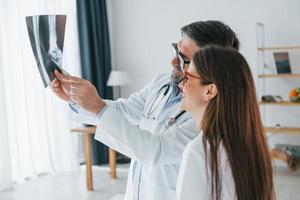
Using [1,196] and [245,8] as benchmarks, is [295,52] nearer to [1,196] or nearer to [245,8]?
[245,8]

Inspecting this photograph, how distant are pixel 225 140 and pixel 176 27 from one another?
4445 mm

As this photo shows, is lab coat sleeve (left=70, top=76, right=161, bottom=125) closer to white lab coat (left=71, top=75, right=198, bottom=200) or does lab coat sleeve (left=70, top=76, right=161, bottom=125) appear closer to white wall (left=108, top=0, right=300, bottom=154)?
white lab coat (left=71, top=75, right=198, bottom=200)

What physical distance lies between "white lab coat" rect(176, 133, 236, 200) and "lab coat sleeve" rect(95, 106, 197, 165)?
265 millimetres

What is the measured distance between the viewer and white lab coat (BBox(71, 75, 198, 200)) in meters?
1.30

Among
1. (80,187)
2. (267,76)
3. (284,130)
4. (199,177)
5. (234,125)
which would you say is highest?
(234,125)

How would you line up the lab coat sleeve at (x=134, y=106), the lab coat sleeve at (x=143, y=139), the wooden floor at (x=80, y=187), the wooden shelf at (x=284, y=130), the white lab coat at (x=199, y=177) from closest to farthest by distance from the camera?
1. the white lab coat at (x=199, y=177)
2. the lab coat sleeve at (x=143, y=139)
3. the lab coat sleeve at (x=134, y=106)
4. the wooden floor at (x=80, y=187)
5. the wooden shelf at (x=284, y=130)

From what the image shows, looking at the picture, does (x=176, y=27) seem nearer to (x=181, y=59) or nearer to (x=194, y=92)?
(x=181, y=59)

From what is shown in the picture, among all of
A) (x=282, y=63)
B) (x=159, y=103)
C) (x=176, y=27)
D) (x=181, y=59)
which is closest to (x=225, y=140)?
(x=181, y=59)

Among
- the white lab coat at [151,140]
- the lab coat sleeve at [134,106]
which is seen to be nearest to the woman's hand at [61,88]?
the white lab coat at [151,140]

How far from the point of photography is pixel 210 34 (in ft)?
4.52

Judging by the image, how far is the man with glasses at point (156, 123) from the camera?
1.31m

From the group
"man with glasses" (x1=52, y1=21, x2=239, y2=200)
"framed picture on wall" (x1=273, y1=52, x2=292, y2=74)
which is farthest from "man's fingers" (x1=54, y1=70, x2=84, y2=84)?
"framed picture on wall" (x1=273, y1=52, x2=292, y2=74)

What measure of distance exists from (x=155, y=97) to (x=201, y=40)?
0.36 m

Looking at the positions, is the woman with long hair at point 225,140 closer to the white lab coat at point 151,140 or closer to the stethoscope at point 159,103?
the white lab coat at point 151,140
